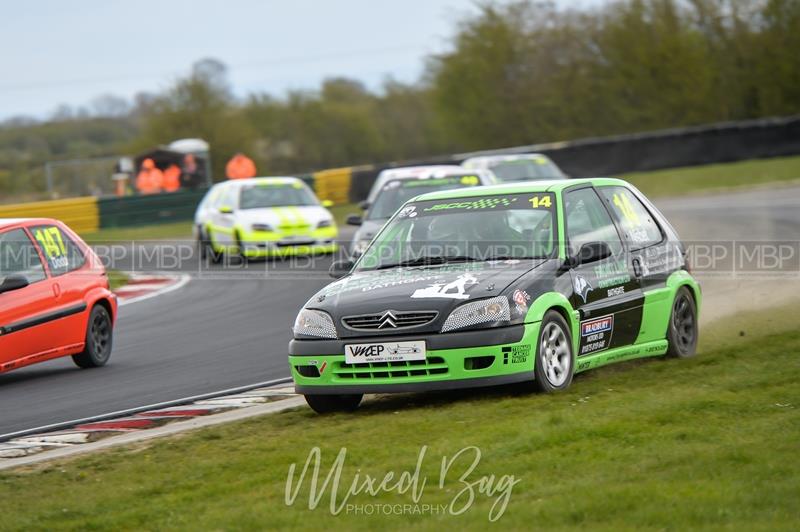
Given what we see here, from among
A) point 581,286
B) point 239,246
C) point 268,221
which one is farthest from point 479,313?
point 239,246

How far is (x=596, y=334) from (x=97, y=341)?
4961 millimetres

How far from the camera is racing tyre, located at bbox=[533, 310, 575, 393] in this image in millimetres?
8297

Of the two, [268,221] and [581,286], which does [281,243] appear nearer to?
[268,221]

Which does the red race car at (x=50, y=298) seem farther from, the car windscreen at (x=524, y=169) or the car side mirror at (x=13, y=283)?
the car windscreen at (x=524, y=169)

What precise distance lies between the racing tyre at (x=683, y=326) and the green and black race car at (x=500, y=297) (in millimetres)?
14

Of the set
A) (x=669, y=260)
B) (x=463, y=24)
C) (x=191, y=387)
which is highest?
(x=463, y=24)

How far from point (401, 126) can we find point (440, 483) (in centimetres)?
7674

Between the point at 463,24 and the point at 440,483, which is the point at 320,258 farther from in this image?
the point at 463,24

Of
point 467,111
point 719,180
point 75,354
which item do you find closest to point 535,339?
point 75,354

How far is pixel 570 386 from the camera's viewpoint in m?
8.79

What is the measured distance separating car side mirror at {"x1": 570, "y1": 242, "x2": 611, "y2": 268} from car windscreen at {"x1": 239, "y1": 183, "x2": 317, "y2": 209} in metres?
14.2

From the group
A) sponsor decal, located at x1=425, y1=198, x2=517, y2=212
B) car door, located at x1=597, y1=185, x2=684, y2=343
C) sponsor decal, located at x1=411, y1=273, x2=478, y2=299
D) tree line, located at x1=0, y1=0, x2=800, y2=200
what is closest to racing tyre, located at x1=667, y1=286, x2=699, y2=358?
car door, located at x1=597, y1=185, x2=684, y2=343

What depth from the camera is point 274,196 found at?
23375mm

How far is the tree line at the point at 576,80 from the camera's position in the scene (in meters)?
51.5
